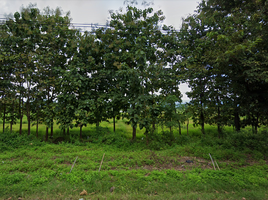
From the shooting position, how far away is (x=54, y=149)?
8.45 meters

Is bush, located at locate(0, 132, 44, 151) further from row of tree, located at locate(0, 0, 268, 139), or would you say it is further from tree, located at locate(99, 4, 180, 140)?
tree, located at locate(99, 4, 180, 140)

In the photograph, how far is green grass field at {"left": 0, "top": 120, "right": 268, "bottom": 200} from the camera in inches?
185

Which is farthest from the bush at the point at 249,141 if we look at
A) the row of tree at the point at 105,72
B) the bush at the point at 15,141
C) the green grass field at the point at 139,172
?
the bush at the point at 15,141

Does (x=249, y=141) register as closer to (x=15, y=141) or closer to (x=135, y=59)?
(x=135, y=59)

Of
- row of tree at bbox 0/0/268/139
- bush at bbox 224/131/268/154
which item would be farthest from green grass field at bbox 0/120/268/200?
row of tree at bbox 0/0/268/139

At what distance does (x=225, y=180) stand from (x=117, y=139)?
6128 millimetres

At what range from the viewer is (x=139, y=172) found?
19.3 ft

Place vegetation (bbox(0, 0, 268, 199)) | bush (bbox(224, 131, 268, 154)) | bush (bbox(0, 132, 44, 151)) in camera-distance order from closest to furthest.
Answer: vegetation (bbox(0, 0, 268, 199)) < bush (bbox(224, 131, 268, 154)) < bush (bbox(0, 132, 44, 151))

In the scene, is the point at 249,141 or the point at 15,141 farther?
the point at 15,141

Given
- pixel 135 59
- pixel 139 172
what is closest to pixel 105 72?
pixel 135 59

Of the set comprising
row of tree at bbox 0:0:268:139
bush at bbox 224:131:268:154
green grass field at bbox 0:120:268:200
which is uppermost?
row of tree at bbox 0:0:268:139

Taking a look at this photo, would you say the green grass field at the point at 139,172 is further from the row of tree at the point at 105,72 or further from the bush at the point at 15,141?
the row of tree at the point at 105,72

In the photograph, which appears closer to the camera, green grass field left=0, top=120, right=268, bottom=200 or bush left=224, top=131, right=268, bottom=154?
green grass field left=0, top=120, right=268, bottom=200

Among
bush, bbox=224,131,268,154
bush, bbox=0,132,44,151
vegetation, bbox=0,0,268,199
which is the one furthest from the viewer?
bush, bbox=0,132,44,151
